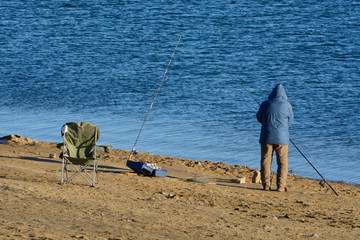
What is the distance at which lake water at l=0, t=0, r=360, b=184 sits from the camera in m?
13.3

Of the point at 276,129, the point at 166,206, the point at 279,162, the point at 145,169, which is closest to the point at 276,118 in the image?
the point at 276,129

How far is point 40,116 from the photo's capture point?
1582cm

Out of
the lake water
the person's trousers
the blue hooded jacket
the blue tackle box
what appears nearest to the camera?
the blue hooded jacket

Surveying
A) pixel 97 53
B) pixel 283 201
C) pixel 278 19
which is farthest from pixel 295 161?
pixel 278 19

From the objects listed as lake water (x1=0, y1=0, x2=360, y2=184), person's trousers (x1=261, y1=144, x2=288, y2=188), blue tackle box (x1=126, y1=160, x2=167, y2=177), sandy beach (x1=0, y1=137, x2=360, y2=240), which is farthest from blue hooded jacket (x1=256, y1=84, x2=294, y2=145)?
lake water (x1=0, y1=0, x2=360, y2=184)

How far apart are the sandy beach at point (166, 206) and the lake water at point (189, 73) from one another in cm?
199

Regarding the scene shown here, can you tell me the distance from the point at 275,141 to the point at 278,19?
86.1 feet

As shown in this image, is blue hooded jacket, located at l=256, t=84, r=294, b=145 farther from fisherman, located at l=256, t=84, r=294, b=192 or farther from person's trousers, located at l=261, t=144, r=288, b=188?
person's trousers, located at l=261, t=144, r=288, b=188

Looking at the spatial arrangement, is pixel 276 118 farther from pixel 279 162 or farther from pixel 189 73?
pixel 189 73

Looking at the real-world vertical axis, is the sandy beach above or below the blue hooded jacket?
below

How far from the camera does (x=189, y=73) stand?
75.5 feet

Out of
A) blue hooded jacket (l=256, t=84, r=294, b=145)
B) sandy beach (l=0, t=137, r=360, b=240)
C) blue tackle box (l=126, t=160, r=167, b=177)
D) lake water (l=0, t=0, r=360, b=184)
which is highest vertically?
lake water (l=0, t=0, r=360, b=184)

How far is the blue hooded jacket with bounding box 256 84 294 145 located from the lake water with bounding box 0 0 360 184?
211 cm

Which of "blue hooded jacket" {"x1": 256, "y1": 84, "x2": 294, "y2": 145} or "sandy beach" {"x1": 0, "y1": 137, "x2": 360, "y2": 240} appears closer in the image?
"sandy beach" {"x1": 0, "y1": 137, "x2": 360, "y2": 240}
